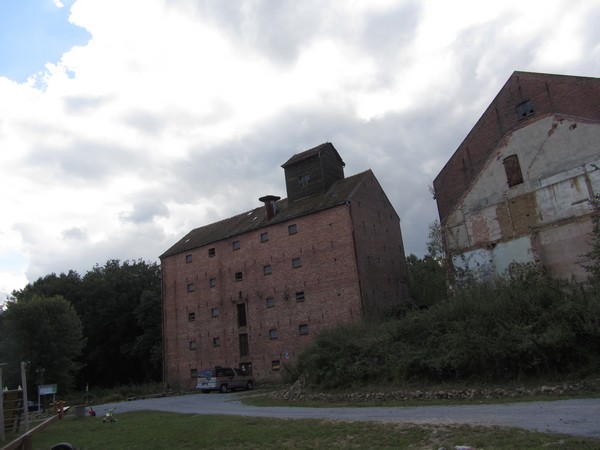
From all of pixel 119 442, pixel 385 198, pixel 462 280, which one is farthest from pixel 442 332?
pixel 385 198

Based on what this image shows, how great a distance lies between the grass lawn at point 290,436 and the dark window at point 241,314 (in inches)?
854

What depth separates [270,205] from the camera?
39.1 metres

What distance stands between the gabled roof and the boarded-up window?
1502 mm

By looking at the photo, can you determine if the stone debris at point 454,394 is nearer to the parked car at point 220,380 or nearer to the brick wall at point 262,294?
the brick wall at point 262,294

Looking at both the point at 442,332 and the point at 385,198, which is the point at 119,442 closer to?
the point at 442,332

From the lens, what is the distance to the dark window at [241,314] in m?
37.8

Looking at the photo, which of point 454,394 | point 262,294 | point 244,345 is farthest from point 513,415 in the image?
point 244,345

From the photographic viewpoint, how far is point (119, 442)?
479 inches

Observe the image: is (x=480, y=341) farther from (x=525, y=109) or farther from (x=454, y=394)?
(x=525, y=109)

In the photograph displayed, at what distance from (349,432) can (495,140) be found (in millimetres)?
24140

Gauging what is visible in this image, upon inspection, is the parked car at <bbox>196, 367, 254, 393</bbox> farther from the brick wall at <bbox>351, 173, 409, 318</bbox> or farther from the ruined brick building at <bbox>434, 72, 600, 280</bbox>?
the ruined brick building at <bbox>434, 72, 600, 280</bbox>

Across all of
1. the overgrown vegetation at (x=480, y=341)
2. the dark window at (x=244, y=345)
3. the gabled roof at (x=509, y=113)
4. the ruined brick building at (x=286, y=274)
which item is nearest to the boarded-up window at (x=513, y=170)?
the gabled roof at (x=509, y=113)

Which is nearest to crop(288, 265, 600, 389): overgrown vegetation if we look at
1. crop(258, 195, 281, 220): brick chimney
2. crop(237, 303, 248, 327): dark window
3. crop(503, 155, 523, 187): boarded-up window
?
crop(503, 155, 523, 187): boarded-up window

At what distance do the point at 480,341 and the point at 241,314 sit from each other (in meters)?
24.1
